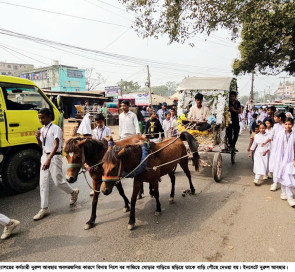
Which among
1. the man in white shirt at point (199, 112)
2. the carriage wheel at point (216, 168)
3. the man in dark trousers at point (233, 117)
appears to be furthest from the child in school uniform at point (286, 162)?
the man in dark trousers at point (233, 117)

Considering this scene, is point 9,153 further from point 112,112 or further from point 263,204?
point 112,112

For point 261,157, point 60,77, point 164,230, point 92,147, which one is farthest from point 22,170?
point 60,77

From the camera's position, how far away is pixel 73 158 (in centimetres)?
342

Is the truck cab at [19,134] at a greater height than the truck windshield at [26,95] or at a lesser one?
lesser

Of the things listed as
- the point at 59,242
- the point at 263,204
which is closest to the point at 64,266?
the point at 59,242

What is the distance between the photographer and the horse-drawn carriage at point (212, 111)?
229 inches

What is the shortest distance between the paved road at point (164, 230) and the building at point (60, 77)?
42.6m

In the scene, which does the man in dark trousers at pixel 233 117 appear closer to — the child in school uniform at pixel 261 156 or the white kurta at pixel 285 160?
the child in school uniform at pixel 261 156

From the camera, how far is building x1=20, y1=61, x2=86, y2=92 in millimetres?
44344

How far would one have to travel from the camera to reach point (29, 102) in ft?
18.1

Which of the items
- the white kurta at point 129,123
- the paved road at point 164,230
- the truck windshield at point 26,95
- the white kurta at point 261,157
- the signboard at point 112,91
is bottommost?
the paved road at point 164,230

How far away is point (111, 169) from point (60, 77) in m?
45.6

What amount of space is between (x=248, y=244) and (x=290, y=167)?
6.64ft

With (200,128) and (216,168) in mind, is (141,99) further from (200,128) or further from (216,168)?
(216,168)
